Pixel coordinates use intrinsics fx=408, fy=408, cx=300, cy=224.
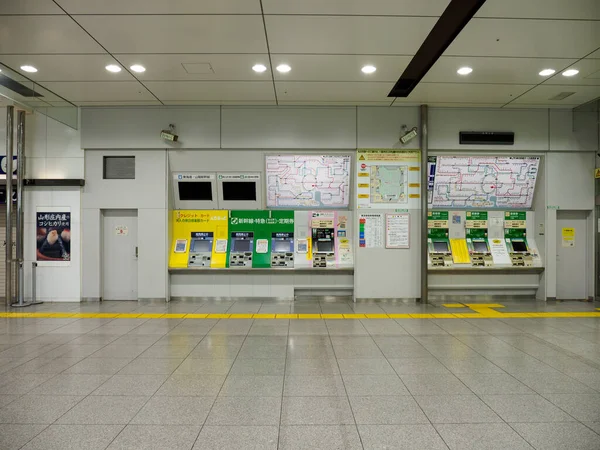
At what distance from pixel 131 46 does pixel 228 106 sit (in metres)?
2.63

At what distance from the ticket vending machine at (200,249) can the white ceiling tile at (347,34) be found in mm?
4046

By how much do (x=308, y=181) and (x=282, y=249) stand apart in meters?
1.45

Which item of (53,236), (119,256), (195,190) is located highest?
(195,190)

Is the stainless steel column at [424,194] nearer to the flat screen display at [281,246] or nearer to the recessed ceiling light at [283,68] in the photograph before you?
the flat screen display at [281,246]

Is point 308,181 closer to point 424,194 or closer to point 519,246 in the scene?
point 424,194

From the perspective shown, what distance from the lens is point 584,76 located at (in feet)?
20.7

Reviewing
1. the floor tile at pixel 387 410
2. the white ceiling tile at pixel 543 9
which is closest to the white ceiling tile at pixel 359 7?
the white ceiling tile at pixel 543 9

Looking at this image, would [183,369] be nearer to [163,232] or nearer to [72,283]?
[163,232]

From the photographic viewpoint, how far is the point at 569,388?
352cm

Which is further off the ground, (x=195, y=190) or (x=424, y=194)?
(x=195, y=190)

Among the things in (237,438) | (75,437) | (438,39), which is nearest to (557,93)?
(438,39)

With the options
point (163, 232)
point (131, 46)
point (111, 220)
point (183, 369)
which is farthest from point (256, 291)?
point (131, 46)

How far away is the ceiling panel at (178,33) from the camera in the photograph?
181 inches

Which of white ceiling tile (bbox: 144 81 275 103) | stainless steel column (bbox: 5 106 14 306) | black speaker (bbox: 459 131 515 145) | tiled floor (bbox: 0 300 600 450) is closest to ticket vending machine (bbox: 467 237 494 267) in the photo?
black speaker (bbox: 459 131 515 145)
